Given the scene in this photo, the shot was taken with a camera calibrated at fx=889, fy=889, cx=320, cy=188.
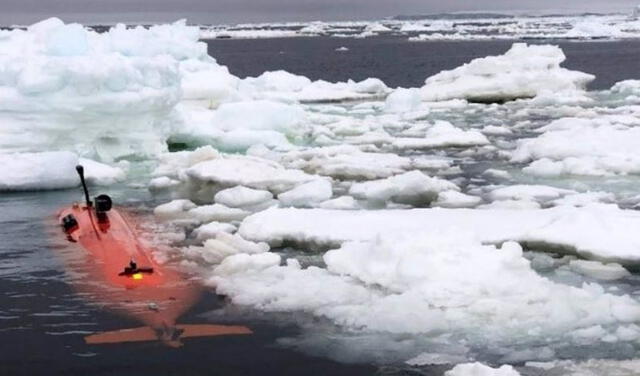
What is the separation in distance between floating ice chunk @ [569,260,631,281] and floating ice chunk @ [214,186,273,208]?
192 inches

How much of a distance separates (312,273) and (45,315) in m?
2.45

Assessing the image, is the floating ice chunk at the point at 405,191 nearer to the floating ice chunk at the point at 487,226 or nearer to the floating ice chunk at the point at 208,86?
the floating ice chunk at the point at 487,226

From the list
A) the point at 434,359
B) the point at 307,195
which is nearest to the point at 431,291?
the point at 434,359

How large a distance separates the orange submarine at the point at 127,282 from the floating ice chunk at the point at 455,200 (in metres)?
4.15

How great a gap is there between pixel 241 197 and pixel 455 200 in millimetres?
2920

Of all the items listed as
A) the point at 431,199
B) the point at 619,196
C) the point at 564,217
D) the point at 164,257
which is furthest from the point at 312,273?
the point at 619,196

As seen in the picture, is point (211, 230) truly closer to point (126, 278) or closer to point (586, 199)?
point (126, 278)

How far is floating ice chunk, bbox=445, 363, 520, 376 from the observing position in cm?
591

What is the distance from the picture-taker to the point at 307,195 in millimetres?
12125

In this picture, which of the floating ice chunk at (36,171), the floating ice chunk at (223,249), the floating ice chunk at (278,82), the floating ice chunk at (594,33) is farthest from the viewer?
the floating ice chunk at (594,33)

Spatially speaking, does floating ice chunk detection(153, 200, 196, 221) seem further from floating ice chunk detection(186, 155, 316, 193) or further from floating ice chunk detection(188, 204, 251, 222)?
floating ice chunk detection(186, 155, 316, 193)

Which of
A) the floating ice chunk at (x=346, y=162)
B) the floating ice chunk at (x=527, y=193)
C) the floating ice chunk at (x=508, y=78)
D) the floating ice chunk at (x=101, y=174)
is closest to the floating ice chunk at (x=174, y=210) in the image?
the floating ice chunk at (x=101, y=174)

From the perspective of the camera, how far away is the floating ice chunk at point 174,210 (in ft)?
38.6

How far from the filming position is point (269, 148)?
59.6 feet
